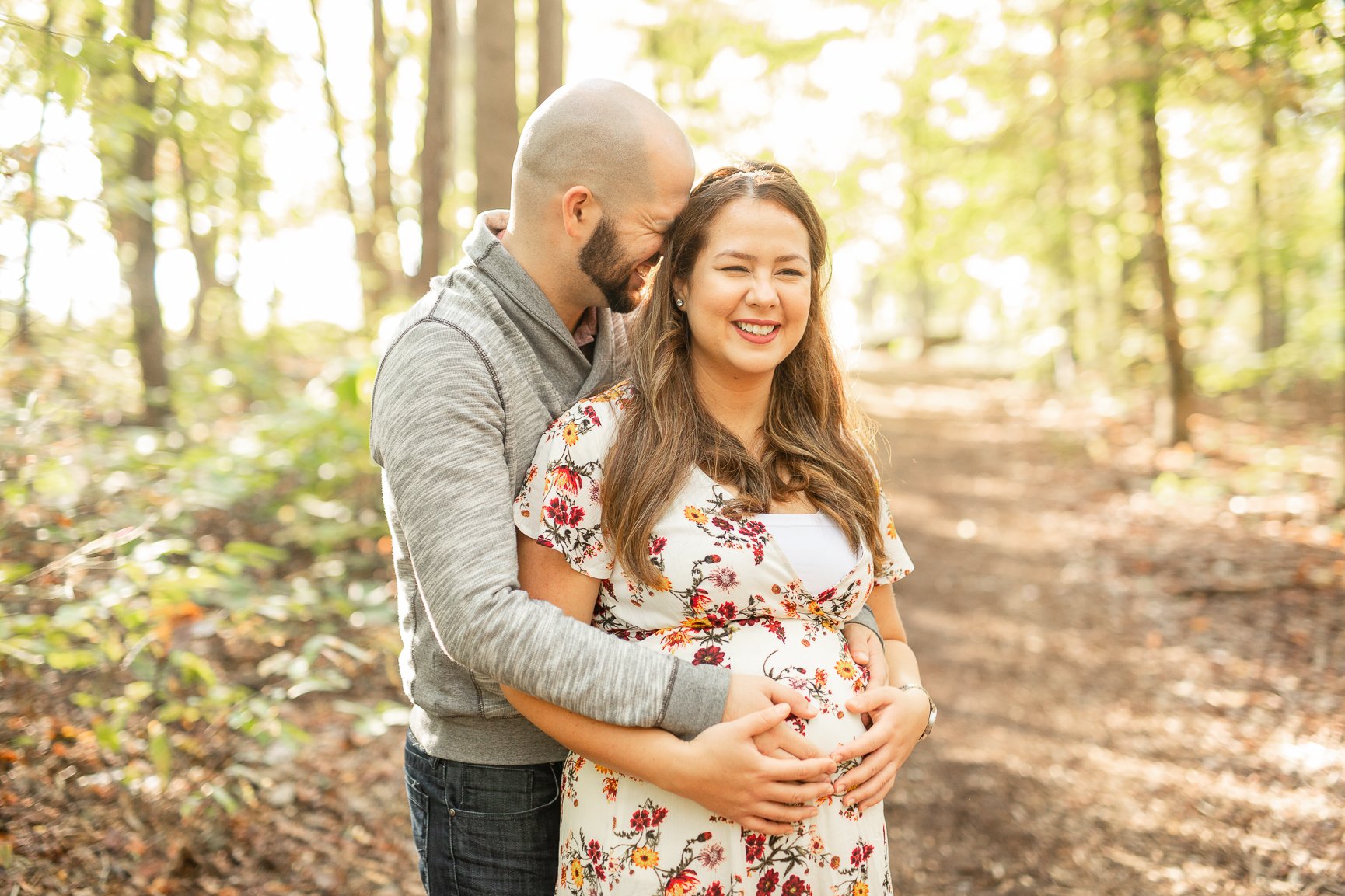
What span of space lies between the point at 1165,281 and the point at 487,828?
9.55 metres

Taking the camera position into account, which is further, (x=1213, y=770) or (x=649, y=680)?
(x=1213, y=770)

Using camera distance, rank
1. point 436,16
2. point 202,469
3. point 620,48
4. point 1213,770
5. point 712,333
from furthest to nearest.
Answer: point 620,48 → point 436,16 → point 202,469 → point 1213,770 → point 712,333

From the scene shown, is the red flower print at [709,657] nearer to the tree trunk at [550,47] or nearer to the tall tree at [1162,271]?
the tree trunk at [550,47]

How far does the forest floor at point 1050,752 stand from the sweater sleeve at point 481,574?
690 mm

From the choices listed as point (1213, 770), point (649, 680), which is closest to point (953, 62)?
point (1213, 770)

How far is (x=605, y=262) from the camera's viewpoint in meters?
2.01

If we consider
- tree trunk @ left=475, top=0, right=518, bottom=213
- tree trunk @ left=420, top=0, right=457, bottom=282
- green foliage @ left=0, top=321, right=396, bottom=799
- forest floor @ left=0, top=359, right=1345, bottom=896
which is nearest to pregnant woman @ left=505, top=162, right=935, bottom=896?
forest floor @ left=0, top=359, right=1345, bottom=896

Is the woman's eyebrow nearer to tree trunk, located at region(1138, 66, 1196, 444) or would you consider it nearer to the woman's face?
the woman's face

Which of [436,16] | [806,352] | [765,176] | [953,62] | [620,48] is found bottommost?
[806,352]

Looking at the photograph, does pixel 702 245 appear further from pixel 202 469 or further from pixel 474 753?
pixel 202 469

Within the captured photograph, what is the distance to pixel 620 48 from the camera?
16.9 metres

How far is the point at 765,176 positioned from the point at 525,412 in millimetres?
795

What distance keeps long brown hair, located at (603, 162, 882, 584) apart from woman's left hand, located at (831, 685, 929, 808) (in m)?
0.34

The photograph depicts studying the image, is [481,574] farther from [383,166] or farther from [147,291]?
[383,166]
